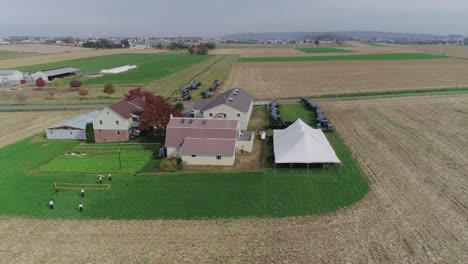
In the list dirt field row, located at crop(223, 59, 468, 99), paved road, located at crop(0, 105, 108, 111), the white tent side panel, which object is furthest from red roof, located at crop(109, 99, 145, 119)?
dirt field row, located at crop(223, 59, 468, 99)

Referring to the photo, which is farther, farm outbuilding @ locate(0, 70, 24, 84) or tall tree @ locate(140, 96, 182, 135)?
farm outbuilding @ locate(0, 70, 24, 84)

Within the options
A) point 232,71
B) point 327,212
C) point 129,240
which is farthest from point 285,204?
point 232,71

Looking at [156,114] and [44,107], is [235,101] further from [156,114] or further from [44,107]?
[44,107]

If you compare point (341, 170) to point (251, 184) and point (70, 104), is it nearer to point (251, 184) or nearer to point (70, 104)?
point (251, 184)

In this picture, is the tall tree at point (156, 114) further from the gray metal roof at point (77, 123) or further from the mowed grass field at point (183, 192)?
the mowed grass field at point (183, 192)

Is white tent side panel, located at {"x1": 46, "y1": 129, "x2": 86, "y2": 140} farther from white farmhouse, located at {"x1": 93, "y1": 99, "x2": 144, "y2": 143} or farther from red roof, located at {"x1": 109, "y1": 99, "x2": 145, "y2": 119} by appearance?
red roof, located at {"x1": 109, "y1": 99, "x2": 145, "y2": 119}
